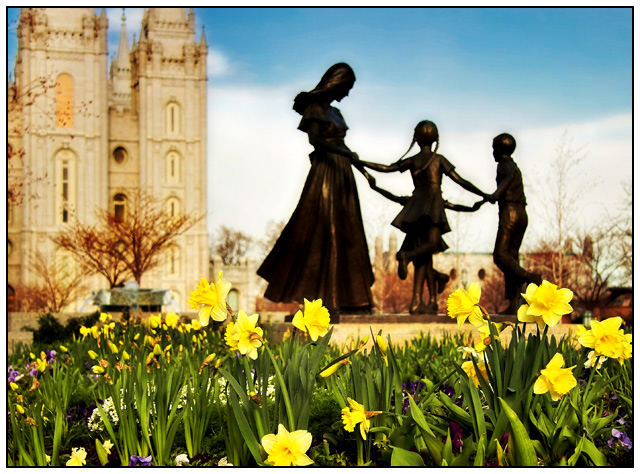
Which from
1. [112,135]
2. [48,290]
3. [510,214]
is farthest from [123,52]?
[510,214]

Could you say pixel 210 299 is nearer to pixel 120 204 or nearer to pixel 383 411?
pixel 383 411

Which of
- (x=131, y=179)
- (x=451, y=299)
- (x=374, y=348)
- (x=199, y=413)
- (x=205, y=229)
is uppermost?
(x=131, y=179)

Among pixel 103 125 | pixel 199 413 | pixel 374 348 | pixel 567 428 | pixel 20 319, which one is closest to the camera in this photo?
pixel 567 428

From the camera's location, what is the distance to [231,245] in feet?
237

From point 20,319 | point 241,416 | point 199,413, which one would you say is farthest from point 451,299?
point 20,319

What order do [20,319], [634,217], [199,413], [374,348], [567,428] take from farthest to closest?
[20,319] < [634,217] < [374,348] < [199,413] < [567,428]

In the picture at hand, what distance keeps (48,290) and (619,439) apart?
4524 centimetres

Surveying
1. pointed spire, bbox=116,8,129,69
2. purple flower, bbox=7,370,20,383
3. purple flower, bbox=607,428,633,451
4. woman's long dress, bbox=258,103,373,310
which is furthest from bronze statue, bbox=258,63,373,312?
pointed spire, bbox=116,8,129,69

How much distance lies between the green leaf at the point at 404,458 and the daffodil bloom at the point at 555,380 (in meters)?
0.50

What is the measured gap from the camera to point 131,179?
63688 mm

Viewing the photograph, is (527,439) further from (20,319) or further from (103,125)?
(103,125)

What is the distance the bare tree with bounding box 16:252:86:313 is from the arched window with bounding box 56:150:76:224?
11.6 ft

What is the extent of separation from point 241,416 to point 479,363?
1.07 metres

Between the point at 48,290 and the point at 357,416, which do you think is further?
the point at 48,290
